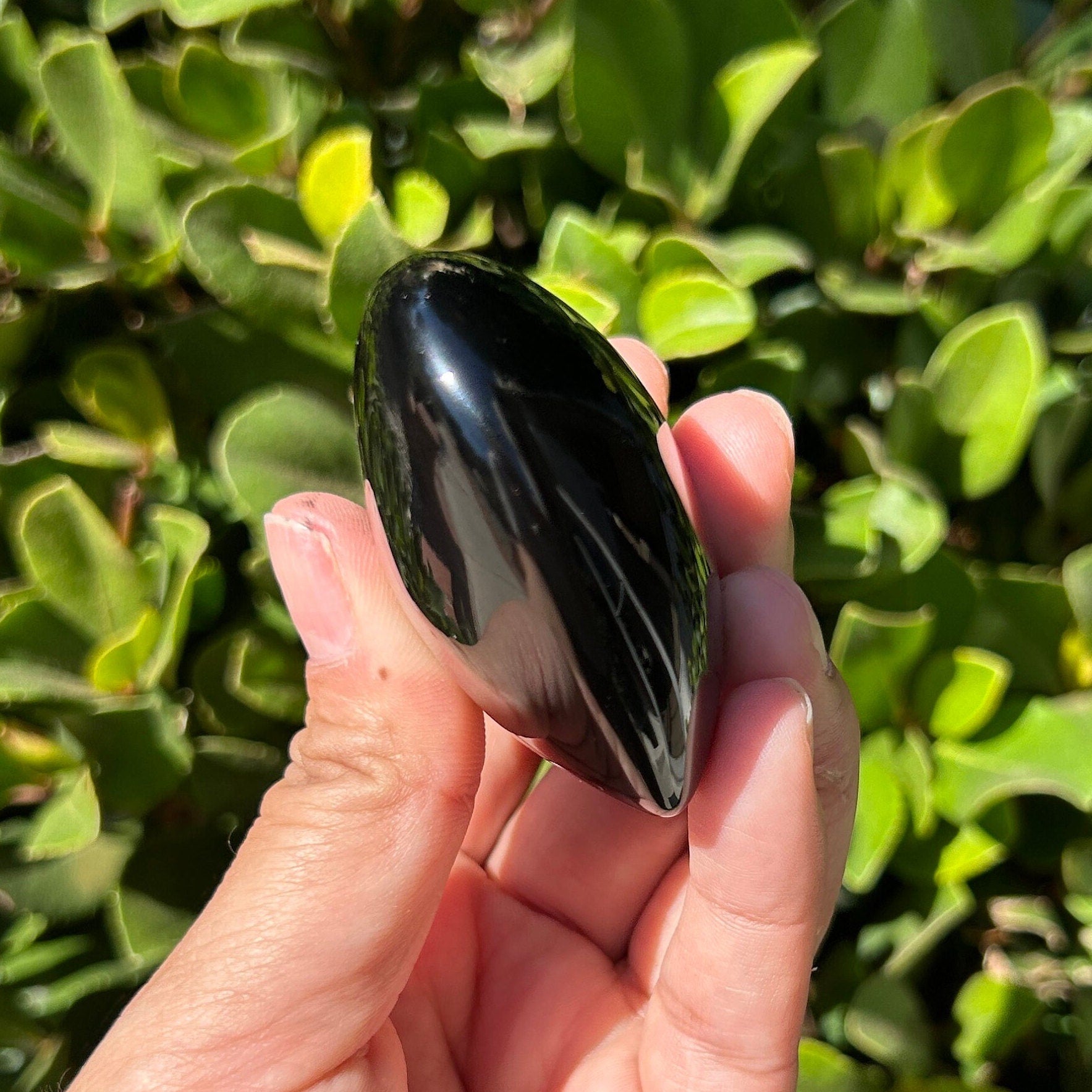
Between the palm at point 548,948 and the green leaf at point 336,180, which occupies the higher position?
the green leaf at point 336,180

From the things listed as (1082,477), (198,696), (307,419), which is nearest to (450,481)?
(307,419)

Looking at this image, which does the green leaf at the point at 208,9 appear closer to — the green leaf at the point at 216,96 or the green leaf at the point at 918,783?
the green leaf at the point at 216,96

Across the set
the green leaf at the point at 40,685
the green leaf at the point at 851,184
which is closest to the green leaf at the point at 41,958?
the green leaf at the point at 40,685

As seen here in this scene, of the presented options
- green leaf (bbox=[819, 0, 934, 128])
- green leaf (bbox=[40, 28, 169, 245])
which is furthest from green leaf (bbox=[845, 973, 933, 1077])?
green leaf (bbox=[40, 28, 169, 245])

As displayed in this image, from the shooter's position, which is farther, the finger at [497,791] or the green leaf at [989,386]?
the finger at [497,791]

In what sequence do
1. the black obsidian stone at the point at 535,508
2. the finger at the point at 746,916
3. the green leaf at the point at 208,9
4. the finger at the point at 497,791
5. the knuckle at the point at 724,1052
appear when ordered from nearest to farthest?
the black obsidian stone at the point at 535,508 → the finger at the point at 746,916 → the knuckle at the point at 724,1052 → the green leaf at the point at 208,9 → the finger at the point at 497,791

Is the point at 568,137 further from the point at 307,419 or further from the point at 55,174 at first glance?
the point at 55,174

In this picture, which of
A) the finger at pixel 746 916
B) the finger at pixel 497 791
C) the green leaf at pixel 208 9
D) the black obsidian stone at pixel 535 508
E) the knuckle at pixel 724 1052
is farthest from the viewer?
the finger at pixel 497 791
